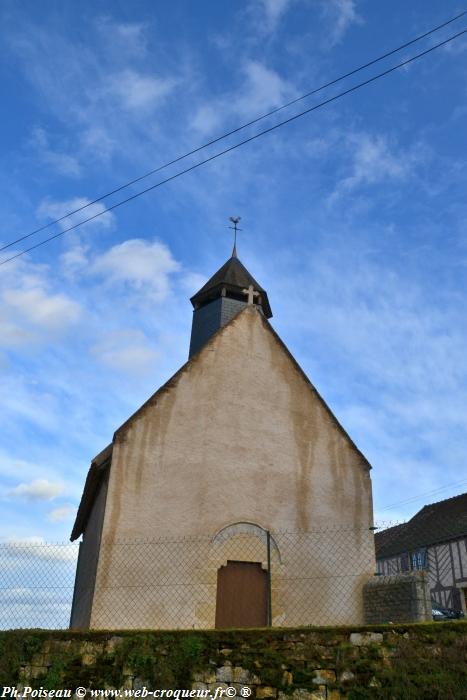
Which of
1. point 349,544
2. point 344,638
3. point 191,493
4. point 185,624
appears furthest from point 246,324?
point 344,638

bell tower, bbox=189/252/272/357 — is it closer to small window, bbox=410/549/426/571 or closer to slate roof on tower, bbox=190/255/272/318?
slate roof on tower, bbox=190/255/272/318

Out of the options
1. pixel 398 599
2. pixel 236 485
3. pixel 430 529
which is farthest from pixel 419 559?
pixel 236 485

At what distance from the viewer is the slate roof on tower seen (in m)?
16.6

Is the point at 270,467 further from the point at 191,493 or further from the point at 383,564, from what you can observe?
the point at 383,564

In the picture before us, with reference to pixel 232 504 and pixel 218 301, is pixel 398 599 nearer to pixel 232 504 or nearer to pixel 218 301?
pixel 232 504

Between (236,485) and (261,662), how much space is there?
545 centimetres

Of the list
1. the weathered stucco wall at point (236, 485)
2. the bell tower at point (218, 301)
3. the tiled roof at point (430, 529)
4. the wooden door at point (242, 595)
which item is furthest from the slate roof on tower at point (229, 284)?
the tiled roof at point (430, 529)

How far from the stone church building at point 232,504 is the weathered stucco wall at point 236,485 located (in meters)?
0.02

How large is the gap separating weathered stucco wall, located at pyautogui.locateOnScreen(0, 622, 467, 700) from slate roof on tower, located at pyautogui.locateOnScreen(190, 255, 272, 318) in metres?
11.5

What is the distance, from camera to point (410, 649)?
16.5ft

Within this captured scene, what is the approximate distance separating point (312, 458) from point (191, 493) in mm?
2764

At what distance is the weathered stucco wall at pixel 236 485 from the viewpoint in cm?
977

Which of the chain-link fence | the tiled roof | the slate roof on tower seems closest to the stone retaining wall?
the chain-link fence

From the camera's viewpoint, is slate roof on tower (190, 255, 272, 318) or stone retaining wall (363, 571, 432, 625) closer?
stone retaining wall (363, 571, 432, 625)
